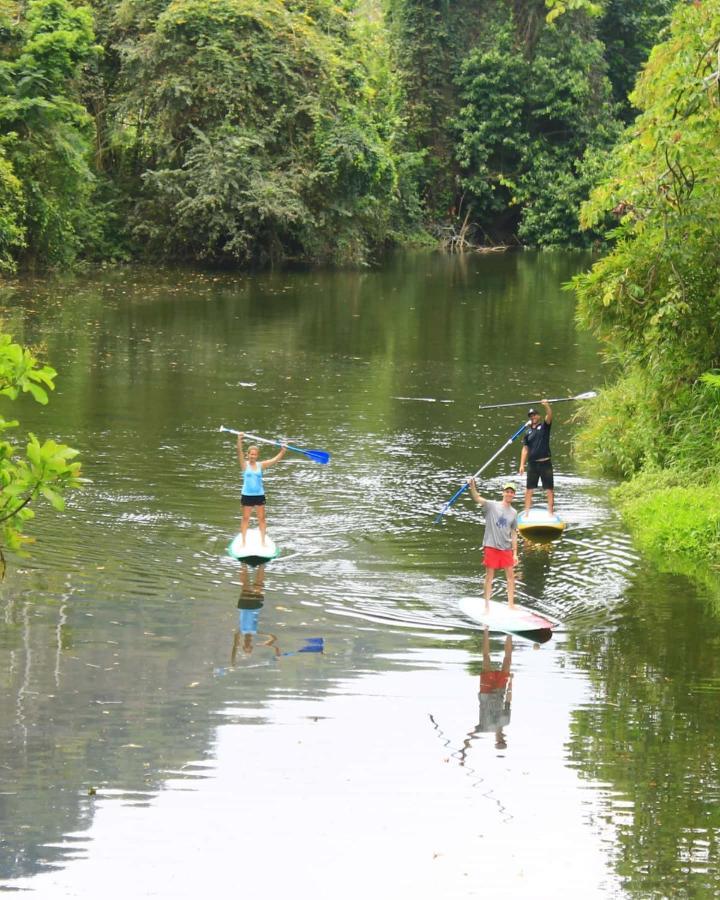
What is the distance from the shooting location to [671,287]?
17.2 meters

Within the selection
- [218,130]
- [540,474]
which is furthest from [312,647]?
[218,130]

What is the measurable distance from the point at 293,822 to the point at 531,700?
299cm

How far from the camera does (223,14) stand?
45.2 m

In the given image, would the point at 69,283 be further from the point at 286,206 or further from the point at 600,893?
the point at 600,893

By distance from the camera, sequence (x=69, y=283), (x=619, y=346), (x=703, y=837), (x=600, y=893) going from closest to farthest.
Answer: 1. (x=600, y=893)
2. (x=703, y=837)
3. (x=619, y=346)
4. (x=69, y=283)

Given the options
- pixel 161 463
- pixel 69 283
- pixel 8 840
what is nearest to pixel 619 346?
pixel 161 463

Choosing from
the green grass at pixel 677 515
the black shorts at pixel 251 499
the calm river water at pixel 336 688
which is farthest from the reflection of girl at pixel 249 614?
the green grass at pixel 677 515

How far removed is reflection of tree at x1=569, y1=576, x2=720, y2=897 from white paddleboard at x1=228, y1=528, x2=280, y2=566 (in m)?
3.66

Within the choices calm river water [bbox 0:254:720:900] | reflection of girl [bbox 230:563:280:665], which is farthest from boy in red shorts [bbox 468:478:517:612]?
reflection of girl [bbox 230:563:280:665]

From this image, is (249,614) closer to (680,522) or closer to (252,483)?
(252,483)

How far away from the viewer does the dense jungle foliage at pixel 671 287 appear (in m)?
15.8

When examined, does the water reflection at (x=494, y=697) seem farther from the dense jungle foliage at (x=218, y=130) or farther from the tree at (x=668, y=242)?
the dense jungle foliage at (x=218, y=130)

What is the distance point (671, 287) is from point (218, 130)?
103 ft

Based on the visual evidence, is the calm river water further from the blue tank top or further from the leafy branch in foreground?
the leafy branch in foreground
